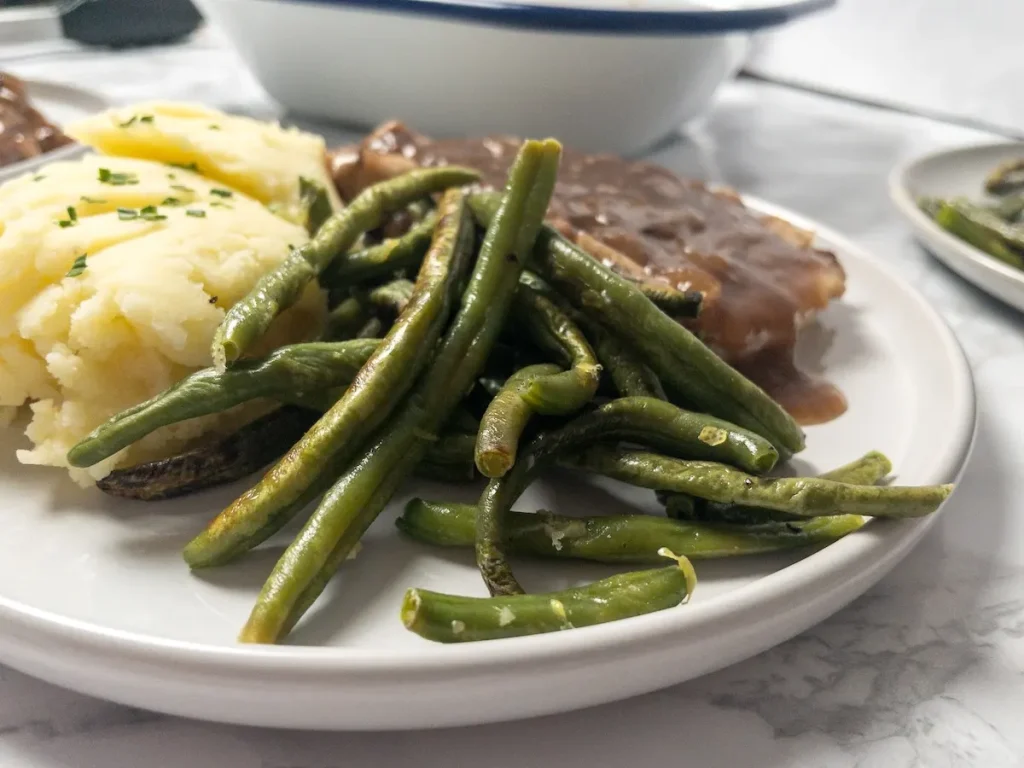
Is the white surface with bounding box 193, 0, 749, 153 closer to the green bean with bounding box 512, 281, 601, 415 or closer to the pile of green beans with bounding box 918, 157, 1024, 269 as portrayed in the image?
the pile of green beans with bounding box 918, 157, 1024, 269

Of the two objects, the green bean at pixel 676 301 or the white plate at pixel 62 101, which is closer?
the green bean at pixel 676 301

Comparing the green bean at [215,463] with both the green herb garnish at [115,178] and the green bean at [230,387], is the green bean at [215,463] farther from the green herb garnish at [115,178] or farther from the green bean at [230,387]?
the green herb garnish at [115,178]

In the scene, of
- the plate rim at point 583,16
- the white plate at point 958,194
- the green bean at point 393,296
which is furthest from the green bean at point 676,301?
the plate rim at point 583,16

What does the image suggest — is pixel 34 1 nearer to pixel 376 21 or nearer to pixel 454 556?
pixel 376 21

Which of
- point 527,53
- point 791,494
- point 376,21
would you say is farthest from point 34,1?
point 791,494

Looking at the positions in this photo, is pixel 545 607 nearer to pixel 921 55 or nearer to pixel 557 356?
pixel 557 356

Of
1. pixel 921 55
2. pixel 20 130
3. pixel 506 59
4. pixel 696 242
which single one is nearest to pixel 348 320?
pixel 696 242
